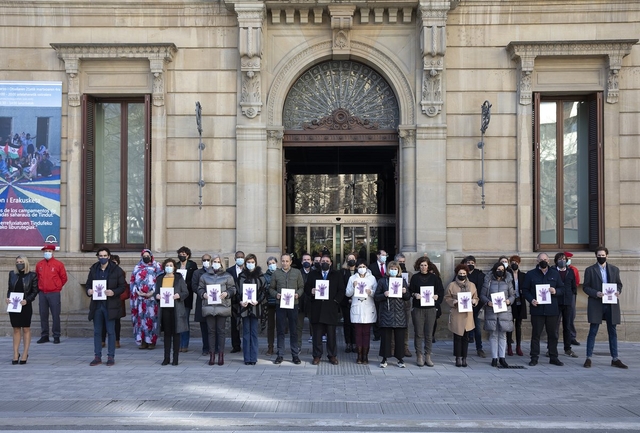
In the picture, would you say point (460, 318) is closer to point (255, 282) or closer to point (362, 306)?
point (362, 306)

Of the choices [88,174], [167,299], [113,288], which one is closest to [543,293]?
[167,299]

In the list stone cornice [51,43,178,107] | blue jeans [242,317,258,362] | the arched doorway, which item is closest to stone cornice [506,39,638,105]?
the arched doorway

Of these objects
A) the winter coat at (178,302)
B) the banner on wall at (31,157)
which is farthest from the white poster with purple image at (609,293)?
the banner on wall at (31,157)

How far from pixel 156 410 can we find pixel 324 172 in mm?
11473

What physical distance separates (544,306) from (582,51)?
19.7ft

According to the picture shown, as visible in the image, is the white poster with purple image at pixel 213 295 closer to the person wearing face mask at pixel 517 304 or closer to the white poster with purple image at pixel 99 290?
the white poster with purple image at pixel 99 290

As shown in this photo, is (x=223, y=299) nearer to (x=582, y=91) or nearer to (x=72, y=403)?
(x=72, y=403)

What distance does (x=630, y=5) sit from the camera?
15836mm

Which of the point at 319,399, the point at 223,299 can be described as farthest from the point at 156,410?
the point at 223,299

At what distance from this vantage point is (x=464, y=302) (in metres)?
12.5

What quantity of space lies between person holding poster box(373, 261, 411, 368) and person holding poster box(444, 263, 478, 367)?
31.2 inches

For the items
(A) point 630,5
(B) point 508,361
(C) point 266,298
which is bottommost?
(B) point 508,361

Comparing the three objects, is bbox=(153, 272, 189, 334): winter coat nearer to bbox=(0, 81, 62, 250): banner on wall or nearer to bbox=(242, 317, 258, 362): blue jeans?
bbox=(242, 317, 258, 362): blue jeans

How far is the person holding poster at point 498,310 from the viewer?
41.0ft
